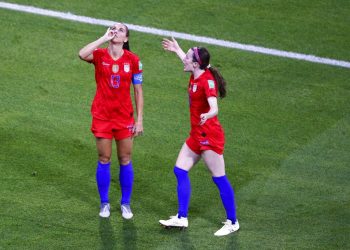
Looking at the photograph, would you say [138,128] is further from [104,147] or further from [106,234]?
[106,234]

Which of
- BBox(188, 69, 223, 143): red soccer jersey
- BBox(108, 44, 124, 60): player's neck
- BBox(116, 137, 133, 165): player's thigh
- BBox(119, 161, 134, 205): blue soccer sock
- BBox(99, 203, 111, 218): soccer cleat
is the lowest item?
BBox(99, 203, 111, 218): soccer cleat

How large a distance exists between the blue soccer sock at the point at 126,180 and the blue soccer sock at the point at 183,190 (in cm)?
59

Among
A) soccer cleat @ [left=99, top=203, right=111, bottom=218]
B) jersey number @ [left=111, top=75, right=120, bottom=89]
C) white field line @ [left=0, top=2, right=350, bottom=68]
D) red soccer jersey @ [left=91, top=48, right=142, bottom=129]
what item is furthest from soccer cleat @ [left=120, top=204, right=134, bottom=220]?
white field line @ [left=0, top=2, right=350, bottom=68]

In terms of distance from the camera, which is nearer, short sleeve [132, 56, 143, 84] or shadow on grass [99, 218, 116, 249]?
shadow on grass [99, 218, 116, 249]

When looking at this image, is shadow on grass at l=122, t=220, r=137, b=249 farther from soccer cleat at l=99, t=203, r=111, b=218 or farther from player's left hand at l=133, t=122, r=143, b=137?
player's left hand at l=133, t=122, r=143, b=137

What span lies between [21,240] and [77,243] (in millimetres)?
610

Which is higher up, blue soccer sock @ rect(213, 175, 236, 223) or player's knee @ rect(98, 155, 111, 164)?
player's knee @ rect(98, 155, 111, 164)

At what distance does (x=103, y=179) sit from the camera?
Answer: 11.5 meters

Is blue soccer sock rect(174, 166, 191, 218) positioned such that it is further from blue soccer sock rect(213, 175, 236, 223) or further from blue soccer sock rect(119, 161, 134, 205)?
blue soccer sock rect(119, 161, 134, 205)

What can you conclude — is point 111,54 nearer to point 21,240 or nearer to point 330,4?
point 21,240

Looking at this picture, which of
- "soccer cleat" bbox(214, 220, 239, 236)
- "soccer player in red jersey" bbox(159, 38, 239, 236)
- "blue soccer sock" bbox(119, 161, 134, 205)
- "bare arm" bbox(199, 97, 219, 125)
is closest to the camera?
"bare arm" bbox(199, 97, 219, 125)

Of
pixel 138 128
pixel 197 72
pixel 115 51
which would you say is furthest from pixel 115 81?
pixel 197 72

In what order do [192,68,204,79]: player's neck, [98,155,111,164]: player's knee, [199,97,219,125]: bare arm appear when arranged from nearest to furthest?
[199,97,219,125]: bare arm → [192,68,204,79]: player's neck → [98,155,111,164]: player's knee

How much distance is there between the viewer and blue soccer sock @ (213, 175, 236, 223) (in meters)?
11.2
